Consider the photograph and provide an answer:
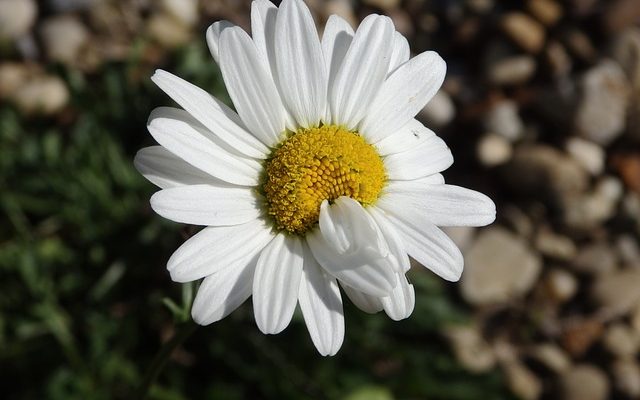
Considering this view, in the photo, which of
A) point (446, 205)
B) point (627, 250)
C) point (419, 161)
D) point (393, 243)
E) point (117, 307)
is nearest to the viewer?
point (393, 243)

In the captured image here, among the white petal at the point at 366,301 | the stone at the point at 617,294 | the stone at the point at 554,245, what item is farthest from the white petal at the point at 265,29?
the stone at the point at 617,294

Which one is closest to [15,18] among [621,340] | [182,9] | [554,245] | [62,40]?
[62,40]

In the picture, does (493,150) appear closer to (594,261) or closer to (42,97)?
(594,261)

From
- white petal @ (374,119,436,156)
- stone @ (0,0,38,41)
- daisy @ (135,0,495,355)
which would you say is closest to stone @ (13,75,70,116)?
stone @ (0,0,38,41)

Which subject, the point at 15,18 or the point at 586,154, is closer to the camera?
the point at 15,18

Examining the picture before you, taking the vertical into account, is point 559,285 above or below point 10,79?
below

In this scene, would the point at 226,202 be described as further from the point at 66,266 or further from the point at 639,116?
the point at 639,116
